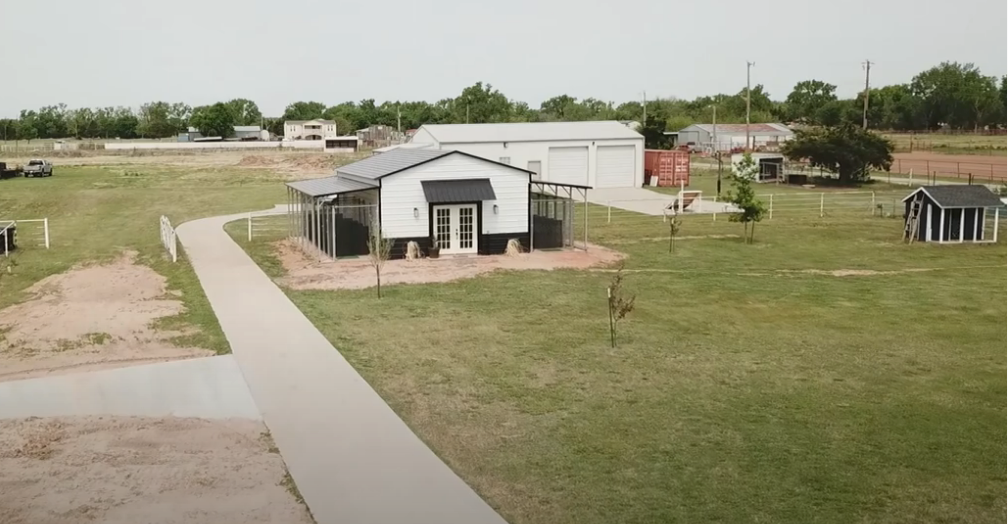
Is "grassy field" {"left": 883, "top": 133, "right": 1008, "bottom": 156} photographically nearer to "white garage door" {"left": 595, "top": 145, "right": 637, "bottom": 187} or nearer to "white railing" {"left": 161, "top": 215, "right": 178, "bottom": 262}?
"white garage door" {"left": 595, "top": 145, "right": 637, "bottom": 187}

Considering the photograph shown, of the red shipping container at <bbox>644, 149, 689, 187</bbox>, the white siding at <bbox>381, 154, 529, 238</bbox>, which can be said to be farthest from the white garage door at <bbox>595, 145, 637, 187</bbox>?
the white siding at <bbox>381, 154, 529, 238</bbox>

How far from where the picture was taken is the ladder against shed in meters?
23.8

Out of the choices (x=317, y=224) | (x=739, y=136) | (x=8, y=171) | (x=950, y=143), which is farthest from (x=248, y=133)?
(x=317, y=224)

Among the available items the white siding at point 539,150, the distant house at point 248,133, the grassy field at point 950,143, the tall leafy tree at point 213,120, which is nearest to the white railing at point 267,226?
the white siding at point 539,150

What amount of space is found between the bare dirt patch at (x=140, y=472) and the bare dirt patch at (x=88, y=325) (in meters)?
2.78

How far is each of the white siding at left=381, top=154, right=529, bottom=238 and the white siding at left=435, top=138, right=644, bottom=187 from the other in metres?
17.3

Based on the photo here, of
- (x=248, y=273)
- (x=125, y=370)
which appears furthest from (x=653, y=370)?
(x=248, y=273)

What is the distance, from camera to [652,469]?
26.6 ft

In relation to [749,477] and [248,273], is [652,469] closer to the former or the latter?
[749,477]

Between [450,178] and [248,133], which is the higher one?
[248,133]

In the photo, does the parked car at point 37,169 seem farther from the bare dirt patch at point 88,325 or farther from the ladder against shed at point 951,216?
the ladder against shed at point 951,216

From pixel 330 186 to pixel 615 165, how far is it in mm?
22197

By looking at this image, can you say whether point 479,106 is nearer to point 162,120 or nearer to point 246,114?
point 162,120

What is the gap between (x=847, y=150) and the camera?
42.7m
